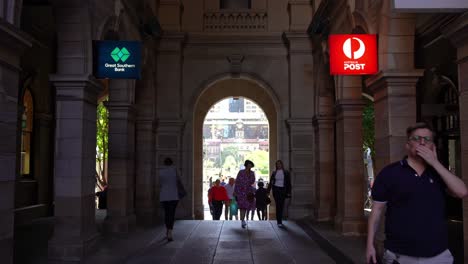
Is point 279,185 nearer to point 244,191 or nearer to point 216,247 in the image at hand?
point 244,191

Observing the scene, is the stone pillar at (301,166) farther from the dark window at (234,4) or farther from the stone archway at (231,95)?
the stone archway at (231,95)

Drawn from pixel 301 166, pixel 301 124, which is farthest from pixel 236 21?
pixel 301 166

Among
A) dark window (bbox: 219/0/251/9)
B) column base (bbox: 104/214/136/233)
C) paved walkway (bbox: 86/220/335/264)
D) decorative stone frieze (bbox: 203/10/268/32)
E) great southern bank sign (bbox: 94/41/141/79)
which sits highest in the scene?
dark window (bbox: 219/0/251/9)

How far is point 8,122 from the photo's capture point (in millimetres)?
6324

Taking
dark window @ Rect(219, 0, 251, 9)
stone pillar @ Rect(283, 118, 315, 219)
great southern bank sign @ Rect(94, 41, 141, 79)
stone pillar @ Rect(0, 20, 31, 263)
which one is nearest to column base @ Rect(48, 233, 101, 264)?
stone pillar @ Rect(0, 20, 31, 263)

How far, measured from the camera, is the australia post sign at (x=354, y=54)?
360 inches

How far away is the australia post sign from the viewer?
9.16 meters

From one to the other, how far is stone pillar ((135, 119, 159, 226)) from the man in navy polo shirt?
1320 cm

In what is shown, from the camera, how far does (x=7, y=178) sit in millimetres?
6301

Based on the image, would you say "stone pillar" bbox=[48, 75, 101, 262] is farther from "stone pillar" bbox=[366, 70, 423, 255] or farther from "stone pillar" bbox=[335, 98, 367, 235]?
"stone pillar" bbox=[335, 98, 367, 235]

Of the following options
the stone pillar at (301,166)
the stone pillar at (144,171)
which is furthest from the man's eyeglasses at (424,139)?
the stone pillar at (301,166)

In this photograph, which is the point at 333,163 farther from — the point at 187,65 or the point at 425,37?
the point at 187,65

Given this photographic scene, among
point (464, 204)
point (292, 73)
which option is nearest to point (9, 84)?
point (464, 204)

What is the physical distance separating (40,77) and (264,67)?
7.40 meters
